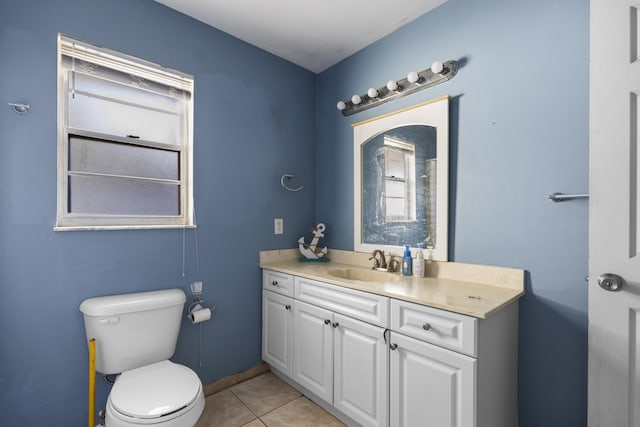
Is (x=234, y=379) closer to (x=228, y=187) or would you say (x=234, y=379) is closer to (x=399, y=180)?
(x=228, y=187)

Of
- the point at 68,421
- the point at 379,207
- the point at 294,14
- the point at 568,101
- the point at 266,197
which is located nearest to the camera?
the point at 568,101

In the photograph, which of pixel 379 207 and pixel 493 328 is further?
pixel 379 207

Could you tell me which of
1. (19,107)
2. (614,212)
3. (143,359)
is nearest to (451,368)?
(614,212)

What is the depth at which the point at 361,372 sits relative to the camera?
162cm

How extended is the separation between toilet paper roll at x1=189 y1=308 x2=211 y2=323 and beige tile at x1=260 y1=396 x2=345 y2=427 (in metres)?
0.69

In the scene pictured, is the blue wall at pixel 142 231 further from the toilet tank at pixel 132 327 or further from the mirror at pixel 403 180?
the mirror at pixel 403 180

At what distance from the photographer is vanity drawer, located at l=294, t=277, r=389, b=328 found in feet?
5.04

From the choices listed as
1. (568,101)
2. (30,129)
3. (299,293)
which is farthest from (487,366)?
(30,129)

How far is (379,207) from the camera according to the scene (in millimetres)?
2215

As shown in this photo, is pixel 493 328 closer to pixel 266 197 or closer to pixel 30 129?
pixel 266 197

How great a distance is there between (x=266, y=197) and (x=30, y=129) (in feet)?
4.48

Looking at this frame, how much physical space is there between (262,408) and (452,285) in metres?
1.39

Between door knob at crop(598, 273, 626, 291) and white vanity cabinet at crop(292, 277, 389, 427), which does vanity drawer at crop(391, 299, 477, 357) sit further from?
door knob at crop(598, 273, 626, 291)

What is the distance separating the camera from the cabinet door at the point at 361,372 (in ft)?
5.00
